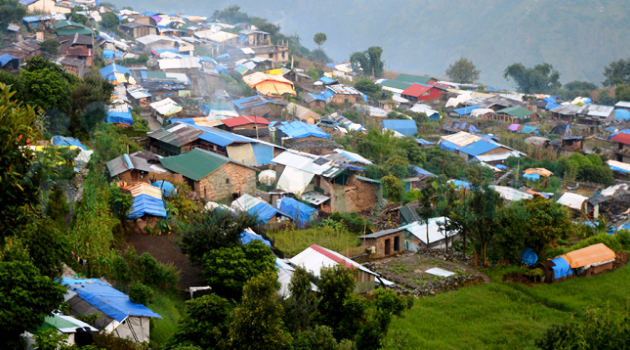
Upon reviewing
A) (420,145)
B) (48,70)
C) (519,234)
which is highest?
(48,70)

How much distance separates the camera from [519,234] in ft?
48.7

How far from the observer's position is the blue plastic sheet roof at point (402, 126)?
35.4 meters

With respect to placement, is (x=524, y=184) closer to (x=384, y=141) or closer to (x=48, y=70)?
(x=384, y=141)

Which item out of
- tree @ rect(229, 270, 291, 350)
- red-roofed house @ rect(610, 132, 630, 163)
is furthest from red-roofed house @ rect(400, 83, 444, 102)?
tree @ rect(229, 270, 291, 350)

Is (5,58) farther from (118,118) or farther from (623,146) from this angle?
(623,146)

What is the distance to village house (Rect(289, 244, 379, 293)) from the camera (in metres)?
12.8

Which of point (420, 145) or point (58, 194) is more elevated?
point (58, 194)

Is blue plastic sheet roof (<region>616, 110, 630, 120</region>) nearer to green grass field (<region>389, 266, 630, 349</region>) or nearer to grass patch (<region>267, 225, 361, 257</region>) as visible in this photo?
green grass field (<region>389, 266, 630, 349</region>)

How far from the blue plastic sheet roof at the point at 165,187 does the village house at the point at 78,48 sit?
64.3 feet

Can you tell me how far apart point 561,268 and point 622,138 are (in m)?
22.1

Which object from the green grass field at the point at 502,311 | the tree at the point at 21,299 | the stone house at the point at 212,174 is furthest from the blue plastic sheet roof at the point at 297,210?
the tree at the point at 21,299

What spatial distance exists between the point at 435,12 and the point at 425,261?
9646 centimetres

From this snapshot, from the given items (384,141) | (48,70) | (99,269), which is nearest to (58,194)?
(99,269)

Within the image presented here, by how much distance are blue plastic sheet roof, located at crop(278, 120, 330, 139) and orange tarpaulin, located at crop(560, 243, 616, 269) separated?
1397cm
